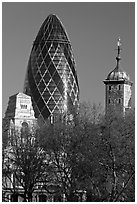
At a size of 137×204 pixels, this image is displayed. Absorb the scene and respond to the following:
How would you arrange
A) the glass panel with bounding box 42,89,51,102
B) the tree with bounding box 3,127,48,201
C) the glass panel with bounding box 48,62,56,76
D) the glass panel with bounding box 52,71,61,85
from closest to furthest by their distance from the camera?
the tree with bounding box 3,127,48,201 → the glass panel with bounding box 42,89,51,102 → the glass panel with bounding box 48,62,56,76 → the glass panel with bounding box 52,71,61,85

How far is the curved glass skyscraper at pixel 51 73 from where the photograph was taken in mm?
87000

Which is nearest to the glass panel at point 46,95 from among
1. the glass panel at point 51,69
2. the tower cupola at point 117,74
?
the glass panel at point 51,69

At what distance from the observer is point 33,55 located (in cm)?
8994

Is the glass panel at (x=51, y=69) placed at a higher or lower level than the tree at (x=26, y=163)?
higher

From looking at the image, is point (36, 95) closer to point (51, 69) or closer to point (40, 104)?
point (40, 104)

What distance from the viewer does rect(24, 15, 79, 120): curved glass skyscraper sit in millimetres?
87000

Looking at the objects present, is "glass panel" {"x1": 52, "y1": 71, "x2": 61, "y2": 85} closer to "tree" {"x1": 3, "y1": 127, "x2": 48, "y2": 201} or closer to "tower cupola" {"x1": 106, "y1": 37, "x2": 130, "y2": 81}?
"tower cupola" {"x1": 106, "y1": 37, "x2": 130, "y2": 81}

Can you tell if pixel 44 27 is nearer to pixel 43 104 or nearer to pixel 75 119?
pixel 43 104

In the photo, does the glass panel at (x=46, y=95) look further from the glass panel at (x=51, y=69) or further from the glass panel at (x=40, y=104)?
the glass panel at (x=51, y=69)

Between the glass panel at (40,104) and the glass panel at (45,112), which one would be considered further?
the glass panel at (40,104)

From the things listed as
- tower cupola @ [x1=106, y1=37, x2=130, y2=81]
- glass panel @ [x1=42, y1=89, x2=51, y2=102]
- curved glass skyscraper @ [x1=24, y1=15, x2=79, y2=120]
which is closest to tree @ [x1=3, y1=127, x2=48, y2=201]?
tower cupola @ [x1=106, y1=37, x2=130, y2=81]

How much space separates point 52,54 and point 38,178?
65130mm

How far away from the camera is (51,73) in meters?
88.2

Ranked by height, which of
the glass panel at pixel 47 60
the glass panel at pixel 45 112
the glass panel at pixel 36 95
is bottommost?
the glass panel at pixel 45 112
